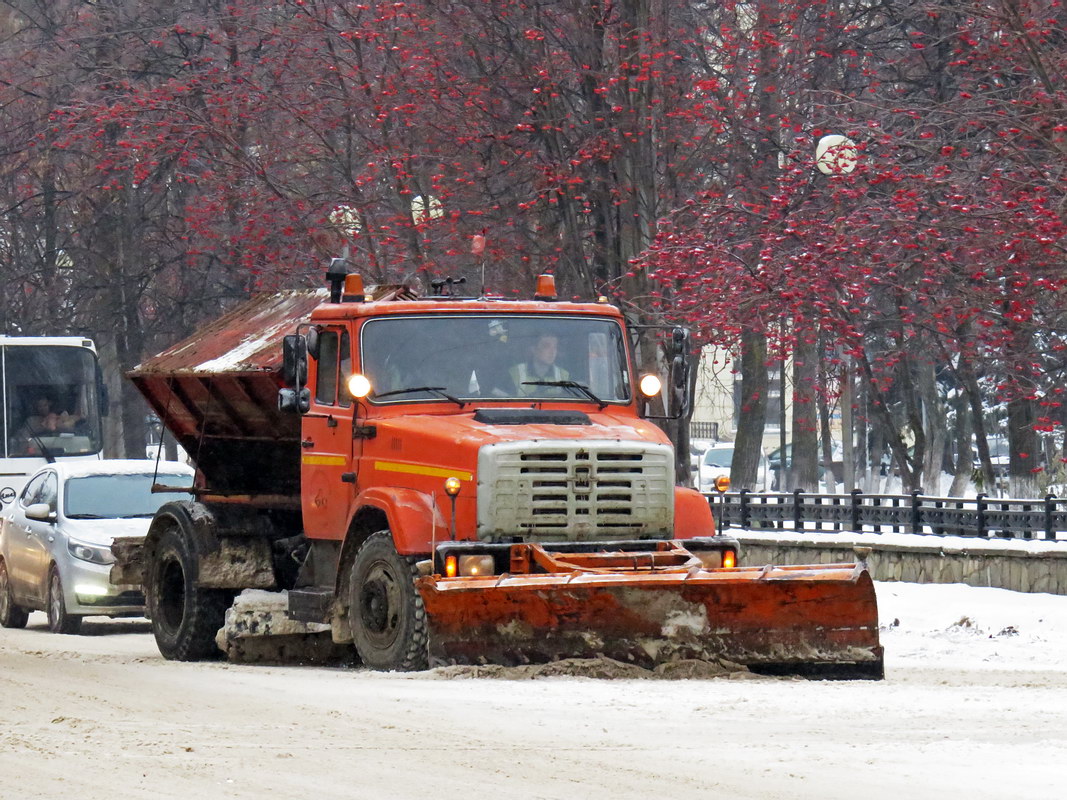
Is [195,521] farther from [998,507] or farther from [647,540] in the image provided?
[998,507]

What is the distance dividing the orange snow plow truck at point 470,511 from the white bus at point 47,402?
12170mm

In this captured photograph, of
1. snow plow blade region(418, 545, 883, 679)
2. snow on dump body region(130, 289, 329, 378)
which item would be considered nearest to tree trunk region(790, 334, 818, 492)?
snow on dump body region(130, 289, 329, 378)

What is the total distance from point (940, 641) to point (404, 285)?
16.0ft

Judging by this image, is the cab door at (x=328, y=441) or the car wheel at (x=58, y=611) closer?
the cab door at (x=328, y=441)

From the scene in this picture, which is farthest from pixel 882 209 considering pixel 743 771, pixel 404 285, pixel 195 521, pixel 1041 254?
pixel 743 771

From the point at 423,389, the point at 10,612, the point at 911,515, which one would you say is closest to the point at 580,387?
the point at 423,389

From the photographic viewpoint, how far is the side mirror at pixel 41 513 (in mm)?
17312

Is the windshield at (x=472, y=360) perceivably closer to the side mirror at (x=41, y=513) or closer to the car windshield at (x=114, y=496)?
the car windshield at (x=114, y=496)

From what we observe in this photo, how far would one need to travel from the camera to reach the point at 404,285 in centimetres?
1373

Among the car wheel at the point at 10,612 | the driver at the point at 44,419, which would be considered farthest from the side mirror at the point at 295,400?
the driver at the point at 44,419

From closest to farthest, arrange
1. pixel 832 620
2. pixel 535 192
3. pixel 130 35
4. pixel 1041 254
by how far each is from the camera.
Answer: pixel 832 620 < pixel 1041 254 < pixel 535 192 < pixel 130 35

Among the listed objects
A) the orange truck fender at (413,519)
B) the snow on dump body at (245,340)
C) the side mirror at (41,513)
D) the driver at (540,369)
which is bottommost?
the orange truck fender at (413,519)

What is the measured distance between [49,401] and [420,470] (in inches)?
624

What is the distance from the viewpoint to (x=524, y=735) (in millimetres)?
8953
